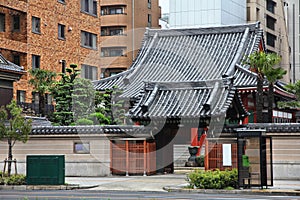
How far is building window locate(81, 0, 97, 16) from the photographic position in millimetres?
68812

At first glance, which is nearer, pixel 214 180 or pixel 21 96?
pixel 214 180

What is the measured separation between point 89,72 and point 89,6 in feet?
21.5

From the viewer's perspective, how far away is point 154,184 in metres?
33.4

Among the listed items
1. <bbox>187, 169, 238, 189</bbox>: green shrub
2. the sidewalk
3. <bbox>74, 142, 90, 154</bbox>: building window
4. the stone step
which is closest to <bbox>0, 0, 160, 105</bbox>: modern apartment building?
the stone step

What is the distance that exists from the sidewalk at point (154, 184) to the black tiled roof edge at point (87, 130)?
2.70 m

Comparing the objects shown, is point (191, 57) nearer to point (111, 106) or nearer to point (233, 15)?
point (111, 106)

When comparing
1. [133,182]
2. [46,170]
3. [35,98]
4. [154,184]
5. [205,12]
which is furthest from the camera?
[205,12]

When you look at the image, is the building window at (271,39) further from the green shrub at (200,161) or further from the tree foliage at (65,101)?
the tree foliage at (65,101)

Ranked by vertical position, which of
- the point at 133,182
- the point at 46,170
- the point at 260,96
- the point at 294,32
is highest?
the point at 294,32

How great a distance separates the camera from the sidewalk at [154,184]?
29333mm

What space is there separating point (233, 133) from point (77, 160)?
9153 millimetres

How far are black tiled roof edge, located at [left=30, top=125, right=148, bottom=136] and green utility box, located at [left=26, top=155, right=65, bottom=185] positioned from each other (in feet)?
21.7

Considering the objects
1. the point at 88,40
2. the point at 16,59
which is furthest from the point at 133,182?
the point at 88,40

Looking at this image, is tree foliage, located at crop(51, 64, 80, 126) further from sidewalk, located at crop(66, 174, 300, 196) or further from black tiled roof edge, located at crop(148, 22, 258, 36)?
black tiled roof edge, located at crop(148, 22, 258, 36)
